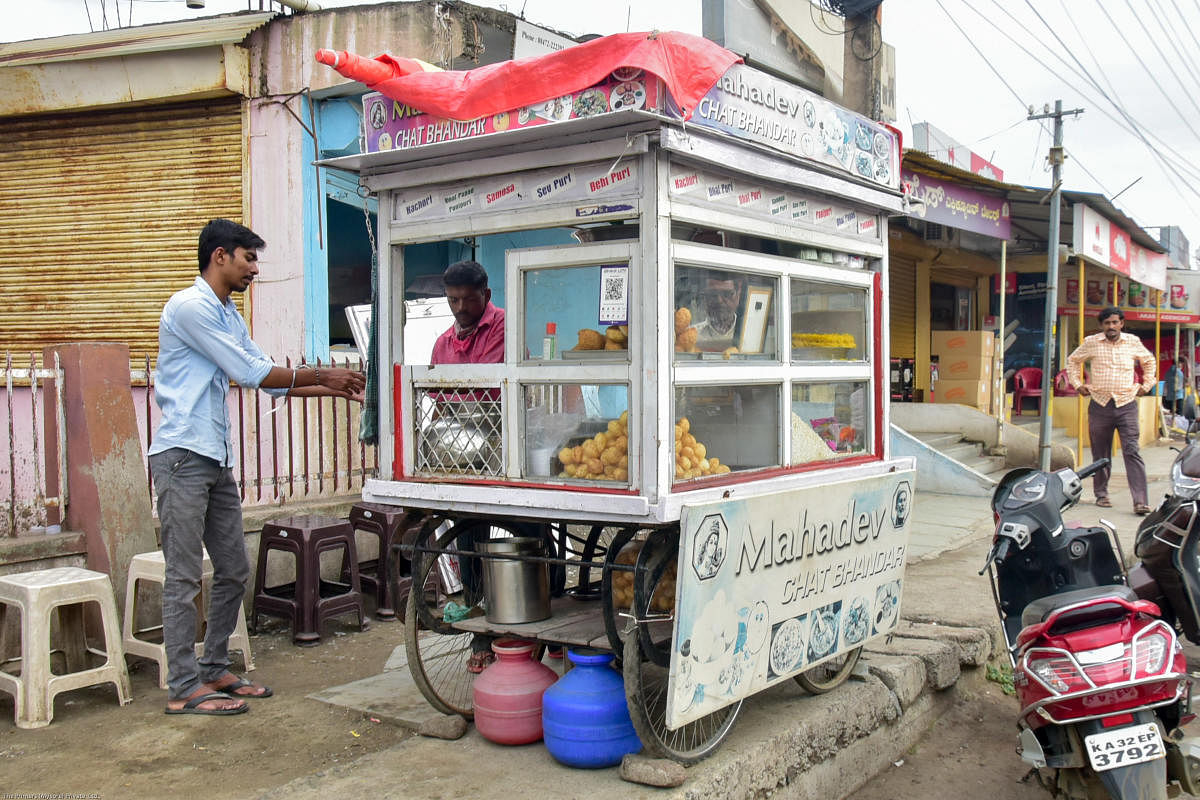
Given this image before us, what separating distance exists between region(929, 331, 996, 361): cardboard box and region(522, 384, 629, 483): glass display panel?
1088 cm

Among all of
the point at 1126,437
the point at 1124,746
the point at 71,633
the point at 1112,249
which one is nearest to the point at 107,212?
the point at 71,633

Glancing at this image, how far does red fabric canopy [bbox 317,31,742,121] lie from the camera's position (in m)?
2.75

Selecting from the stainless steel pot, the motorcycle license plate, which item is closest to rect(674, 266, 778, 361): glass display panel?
the stainless steel pot

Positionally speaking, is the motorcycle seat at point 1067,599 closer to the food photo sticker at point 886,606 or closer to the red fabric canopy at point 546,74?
the food photo sticker at point 886,606

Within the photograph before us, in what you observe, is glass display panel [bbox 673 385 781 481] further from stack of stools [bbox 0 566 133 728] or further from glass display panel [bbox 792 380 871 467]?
stack of stools [bbox 0 566 133 728]

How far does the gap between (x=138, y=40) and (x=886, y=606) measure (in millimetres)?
7252

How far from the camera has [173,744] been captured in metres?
3.49

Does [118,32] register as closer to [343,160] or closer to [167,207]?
[167,207]

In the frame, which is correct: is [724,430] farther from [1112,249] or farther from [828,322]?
[1112,249]

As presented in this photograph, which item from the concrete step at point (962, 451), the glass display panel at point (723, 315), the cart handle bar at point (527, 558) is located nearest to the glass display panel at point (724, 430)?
the glass display panel at point (723, 315)

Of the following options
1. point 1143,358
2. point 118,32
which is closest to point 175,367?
point 118,32

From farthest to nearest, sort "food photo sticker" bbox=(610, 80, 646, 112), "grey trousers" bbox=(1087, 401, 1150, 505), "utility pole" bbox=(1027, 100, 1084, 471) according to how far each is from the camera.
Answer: "utility pole" bbox=(1027, 100, 1084, 471) → "grey trousers" bbox=(1087, 401, 1150, 505) → "food photo sticker" bbox=(610, 80, 646, 112)

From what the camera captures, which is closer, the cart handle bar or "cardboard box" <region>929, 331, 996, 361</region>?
the cart handle bar

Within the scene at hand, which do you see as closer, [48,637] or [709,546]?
A: [709,546]
